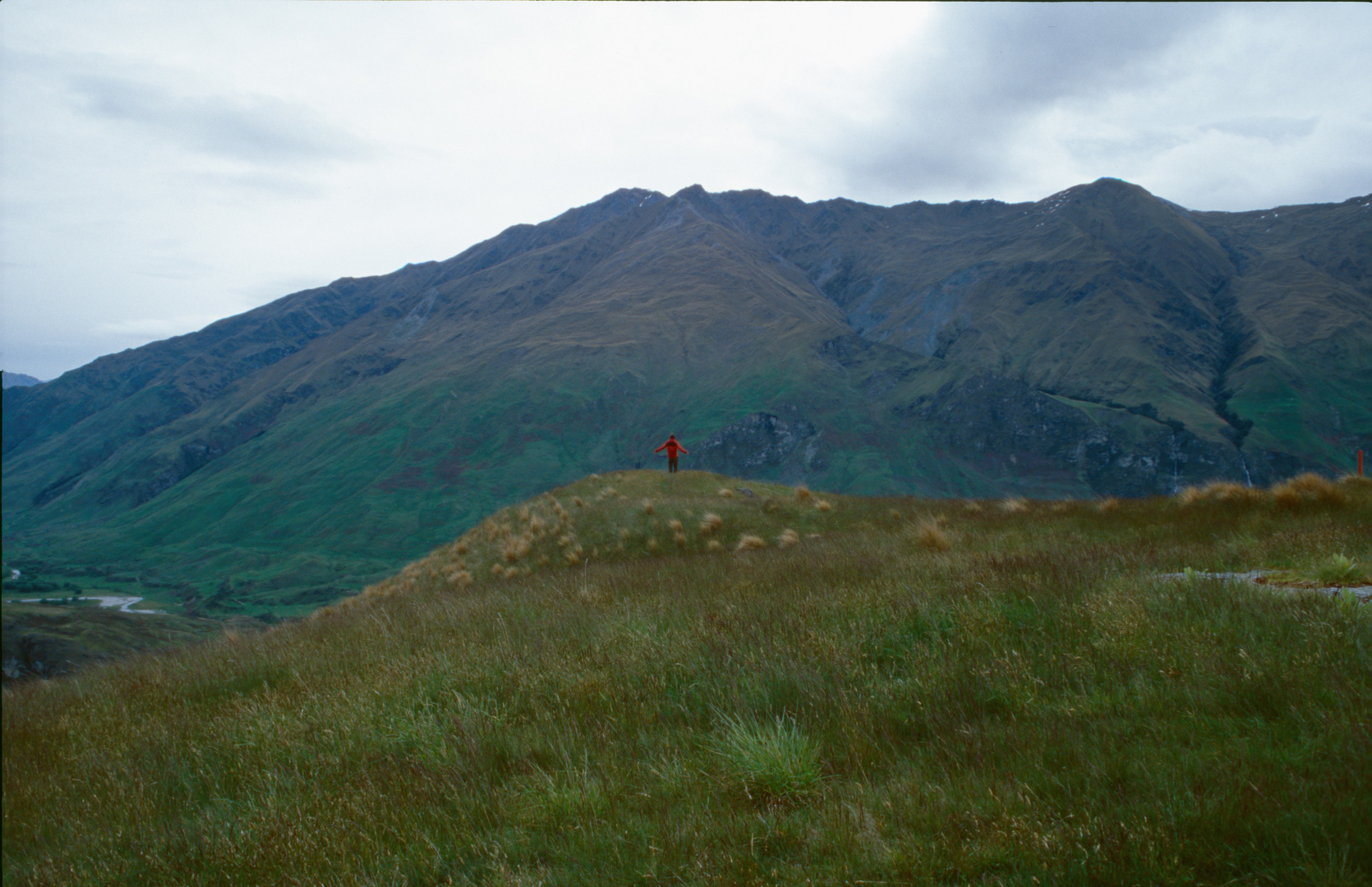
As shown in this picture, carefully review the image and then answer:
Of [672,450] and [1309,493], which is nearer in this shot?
[1309,493]

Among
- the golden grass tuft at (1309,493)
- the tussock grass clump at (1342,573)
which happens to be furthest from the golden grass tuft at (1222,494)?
the tussock grass clump at (1342,573)

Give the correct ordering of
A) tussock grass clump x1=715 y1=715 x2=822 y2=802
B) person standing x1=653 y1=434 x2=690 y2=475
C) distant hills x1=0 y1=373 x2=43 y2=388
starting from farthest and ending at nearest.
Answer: person standing x1=653 y1=434 x2=690 y2=475 → tussock grass clump x1=715 y1=715 x2=822 y2=802 → distant hills x1=0 y1=373 x2=43 y2=388

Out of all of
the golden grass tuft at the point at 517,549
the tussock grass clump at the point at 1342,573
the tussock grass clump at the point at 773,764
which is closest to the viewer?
the tussock grass clump at the point at 773,764

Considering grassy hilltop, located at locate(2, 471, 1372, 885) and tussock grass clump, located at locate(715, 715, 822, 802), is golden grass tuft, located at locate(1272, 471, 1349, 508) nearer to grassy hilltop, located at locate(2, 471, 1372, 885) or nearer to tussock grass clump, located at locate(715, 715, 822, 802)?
grassy hilltop, located at locate(2, 471, 1372, 885)

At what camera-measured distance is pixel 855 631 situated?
5.91m

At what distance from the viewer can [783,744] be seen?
3914 mm

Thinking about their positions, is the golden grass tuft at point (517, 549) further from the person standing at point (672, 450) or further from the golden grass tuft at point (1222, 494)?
the golden grass tuft at point (1222, 494)

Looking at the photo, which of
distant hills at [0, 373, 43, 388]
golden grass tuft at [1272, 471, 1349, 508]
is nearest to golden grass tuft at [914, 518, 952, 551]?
golden grass tuft at [1272, 471, 1349, 508]

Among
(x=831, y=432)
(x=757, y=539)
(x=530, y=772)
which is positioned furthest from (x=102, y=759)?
(x=831, y=432)

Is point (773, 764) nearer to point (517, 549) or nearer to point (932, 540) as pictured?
point (932, 540)

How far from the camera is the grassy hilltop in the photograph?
295 cm

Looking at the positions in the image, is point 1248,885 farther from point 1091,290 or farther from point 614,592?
point 1091,290

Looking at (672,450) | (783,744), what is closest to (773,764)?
(783,744)

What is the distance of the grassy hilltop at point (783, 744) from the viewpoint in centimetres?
295
